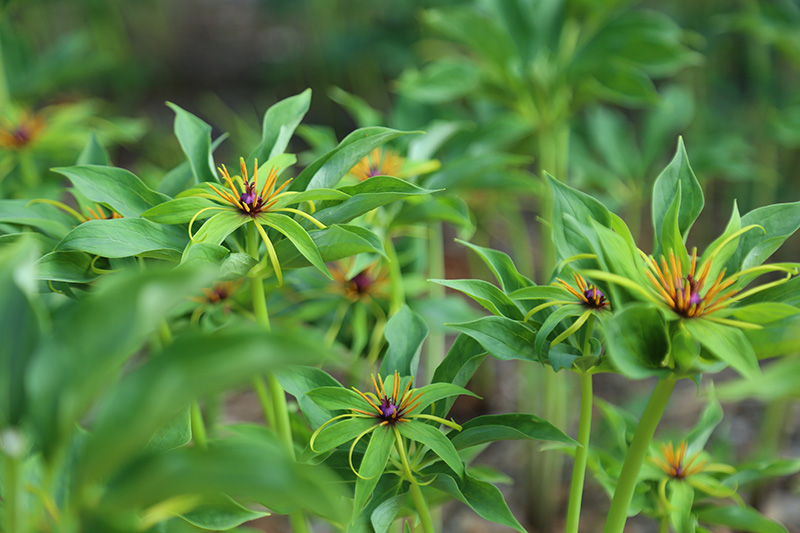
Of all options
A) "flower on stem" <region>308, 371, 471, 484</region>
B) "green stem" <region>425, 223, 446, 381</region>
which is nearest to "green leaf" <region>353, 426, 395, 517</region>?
"flower on stem" <region>308, 371, 471, 484</region>

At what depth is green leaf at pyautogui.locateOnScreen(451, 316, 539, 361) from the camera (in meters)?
0.53

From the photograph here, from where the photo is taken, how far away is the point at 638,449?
1.75ft

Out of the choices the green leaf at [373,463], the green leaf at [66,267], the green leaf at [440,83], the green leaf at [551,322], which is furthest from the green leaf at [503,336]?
the green leaf at [440,83]

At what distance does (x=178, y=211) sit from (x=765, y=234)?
0.51m

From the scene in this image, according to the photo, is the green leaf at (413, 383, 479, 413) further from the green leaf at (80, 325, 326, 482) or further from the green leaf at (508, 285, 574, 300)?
the green leaf at (80, 325, 326, 482)

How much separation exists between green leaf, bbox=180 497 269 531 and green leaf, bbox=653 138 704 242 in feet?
1.50

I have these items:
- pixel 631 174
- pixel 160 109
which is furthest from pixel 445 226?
pixel 160 109

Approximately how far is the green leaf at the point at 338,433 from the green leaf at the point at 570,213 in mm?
233

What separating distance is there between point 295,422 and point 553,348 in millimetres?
328

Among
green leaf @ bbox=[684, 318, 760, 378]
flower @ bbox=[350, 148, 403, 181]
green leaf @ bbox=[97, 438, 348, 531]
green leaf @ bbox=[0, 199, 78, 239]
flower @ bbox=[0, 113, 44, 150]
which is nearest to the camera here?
green leaf @ bbox=[97, 438, 348, 531]

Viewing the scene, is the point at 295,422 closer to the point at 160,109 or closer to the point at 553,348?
the point at 553,348

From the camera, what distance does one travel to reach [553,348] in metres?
0.53

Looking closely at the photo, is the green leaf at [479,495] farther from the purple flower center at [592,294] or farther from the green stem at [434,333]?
the green stem at [434,333]

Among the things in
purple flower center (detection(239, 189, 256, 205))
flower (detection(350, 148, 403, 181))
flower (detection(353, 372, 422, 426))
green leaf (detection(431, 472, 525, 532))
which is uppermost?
purple flower center (detection(239, 189, 256, 205))
